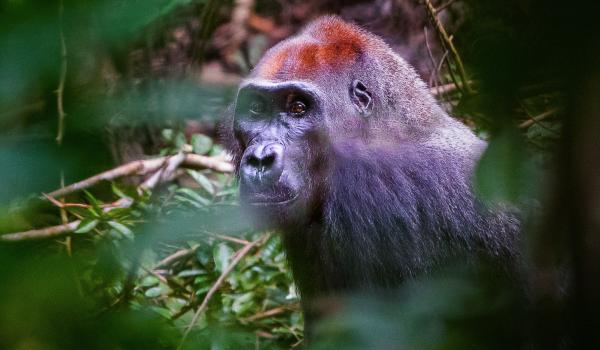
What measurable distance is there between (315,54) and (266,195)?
887 millimetres

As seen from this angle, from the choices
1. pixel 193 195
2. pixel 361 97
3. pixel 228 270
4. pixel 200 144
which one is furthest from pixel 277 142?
pixel 200 144

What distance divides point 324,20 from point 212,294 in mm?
1727

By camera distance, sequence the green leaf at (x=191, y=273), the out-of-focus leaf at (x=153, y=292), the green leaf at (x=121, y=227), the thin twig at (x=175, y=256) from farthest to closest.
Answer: the thin twig at (x=175, y=256) < the green leaf at (x=191, y=273) < the out-of-focus leaf at (x=153, y=292) < the green leaf at (x=121, y=227)

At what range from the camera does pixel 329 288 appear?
3852mm

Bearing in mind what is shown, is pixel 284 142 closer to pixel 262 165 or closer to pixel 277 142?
pixel 277 142

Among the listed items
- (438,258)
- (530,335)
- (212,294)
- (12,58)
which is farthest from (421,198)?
(12,58)

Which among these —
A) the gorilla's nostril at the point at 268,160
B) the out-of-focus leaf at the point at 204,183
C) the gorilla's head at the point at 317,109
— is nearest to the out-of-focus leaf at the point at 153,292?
the out-of-focus leaf at the point at 204,183

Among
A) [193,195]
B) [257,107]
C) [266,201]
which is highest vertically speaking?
[257,107]

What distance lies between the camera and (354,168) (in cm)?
379

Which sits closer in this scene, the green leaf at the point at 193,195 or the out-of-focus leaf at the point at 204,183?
the green leaf at the point at 193,195

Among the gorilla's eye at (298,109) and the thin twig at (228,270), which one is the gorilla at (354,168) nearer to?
the gorilla's eye at (298,109)

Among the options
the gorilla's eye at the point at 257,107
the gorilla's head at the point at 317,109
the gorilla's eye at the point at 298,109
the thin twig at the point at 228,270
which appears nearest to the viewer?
the gorilla's head at the point at 317,109

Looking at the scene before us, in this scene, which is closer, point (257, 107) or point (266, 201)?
point (266, 201)

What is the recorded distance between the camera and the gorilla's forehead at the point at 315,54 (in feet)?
13.7
